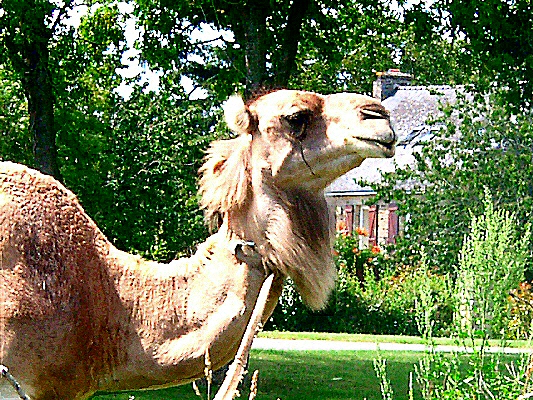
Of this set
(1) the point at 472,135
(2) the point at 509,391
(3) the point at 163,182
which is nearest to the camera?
(2) the point at 509,391

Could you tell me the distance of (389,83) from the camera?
4919cm

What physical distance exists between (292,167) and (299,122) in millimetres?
161

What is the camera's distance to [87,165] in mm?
17516

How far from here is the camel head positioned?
3.51m

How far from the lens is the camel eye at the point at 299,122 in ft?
12.1

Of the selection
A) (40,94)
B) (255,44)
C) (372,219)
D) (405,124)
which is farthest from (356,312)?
(405,124)

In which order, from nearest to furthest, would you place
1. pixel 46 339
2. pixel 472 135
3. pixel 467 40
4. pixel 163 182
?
pixel 46 339
pixel 467 40
pixel 163 182
pixel 472 135

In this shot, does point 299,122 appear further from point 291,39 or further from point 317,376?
point 317,376

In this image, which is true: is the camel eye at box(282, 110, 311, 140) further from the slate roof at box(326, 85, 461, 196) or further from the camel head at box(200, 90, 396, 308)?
the slate roof at box(326, 85, 461, 196)

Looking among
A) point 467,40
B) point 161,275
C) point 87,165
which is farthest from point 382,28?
point 161,275

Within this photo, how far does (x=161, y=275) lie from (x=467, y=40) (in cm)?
1098

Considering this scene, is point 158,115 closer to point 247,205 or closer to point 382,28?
point 382,28

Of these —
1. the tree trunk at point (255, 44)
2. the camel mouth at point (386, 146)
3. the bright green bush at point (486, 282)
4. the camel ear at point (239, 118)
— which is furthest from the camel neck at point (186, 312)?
the tree trunk at point (255, 44)

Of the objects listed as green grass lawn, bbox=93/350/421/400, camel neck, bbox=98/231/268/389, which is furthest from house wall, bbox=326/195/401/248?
camel neck, bbox=98/231/268/389
